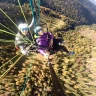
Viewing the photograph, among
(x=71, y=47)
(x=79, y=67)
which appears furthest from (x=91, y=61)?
(x=71, y=47)

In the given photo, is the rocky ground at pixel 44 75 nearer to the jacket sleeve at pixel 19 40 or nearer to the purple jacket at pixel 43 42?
the jacket sleeve at pixel 19 40

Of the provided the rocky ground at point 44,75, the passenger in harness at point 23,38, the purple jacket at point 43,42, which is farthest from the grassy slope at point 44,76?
the purple jacket at point 43,42

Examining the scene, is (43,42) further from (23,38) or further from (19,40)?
(19,40)

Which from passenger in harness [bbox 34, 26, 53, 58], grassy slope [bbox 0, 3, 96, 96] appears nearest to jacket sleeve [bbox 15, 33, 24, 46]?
passenger in harness [bbox 34, 26, 53, 58]

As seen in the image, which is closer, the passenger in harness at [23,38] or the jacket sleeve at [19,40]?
the passenger in harness at [23,38]

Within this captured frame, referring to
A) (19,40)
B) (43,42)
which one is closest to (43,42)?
(43,42)

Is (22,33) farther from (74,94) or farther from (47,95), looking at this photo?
(74,94)

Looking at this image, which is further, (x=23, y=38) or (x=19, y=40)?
(x=19, y=40)

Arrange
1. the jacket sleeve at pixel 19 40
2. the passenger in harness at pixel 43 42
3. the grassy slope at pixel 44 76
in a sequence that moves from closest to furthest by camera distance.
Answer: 1. the passenger in harness at pixel 43 42
2. the jacket sleeve at pixel 19 40
3. the grassy slope at pixel 44 76

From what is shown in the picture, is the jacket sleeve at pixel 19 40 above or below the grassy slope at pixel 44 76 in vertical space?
above

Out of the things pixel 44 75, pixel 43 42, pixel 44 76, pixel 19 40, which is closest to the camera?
pixel 43 42

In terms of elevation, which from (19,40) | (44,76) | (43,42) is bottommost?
(44,76)

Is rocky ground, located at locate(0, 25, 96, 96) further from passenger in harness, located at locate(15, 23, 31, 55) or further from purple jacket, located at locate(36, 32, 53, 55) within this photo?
purple jacket, located at locate(36, 32, 53, 55)
